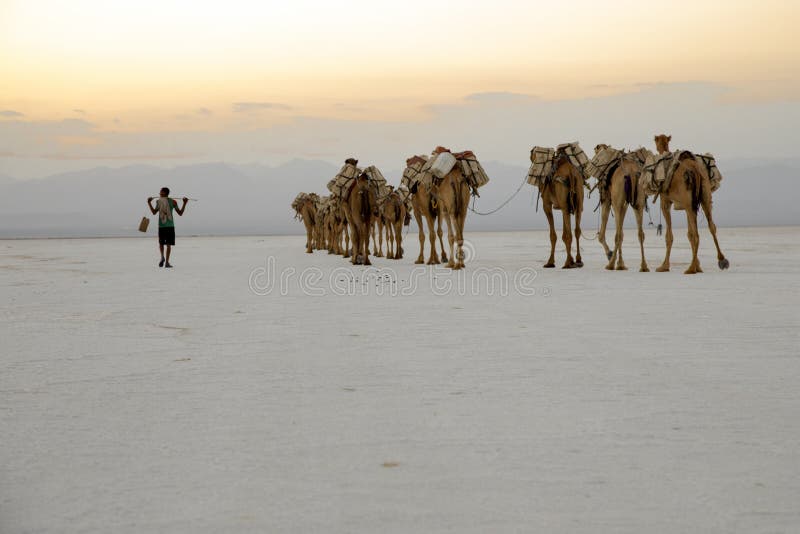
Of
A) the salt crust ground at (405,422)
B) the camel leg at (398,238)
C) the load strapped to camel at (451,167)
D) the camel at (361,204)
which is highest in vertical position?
the load strapped to camel at (451,167)

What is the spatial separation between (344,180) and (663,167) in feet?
27.5

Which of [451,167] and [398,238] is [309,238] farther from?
[451,167]

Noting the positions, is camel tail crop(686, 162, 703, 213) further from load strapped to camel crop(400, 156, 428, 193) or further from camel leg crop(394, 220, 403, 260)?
camel leg crop(394, 220, 403, 260)

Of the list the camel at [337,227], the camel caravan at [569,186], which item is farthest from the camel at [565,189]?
the camel at [337,227]

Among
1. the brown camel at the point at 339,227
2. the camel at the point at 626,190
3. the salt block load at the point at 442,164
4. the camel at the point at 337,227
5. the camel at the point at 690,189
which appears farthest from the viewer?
the camel at the point at 337,227

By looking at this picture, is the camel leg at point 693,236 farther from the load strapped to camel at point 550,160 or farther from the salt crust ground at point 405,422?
the salt crust ground at point 405,422

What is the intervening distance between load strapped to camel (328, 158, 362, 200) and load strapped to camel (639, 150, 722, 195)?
764 cm

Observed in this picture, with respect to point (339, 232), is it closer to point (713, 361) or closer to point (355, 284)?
point (355, 284)

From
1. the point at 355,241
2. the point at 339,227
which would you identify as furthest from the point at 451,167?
the point at 339,227

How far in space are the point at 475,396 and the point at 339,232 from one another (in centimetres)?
2690

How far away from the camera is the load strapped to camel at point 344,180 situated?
23.6 meters

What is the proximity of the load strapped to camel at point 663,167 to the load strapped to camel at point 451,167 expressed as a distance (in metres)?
3.89

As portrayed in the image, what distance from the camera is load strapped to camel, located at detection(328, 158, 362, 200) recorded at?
23.6 metres

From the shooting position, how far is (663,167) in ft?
59.6
